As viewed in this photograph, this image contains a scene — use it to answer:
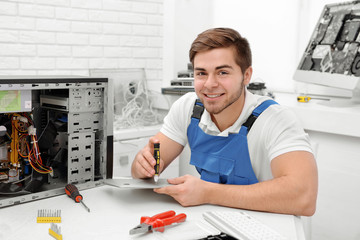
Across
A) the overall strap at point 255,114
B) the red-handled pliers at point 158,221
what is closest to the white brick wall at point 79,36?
the overall strap at point 255,114

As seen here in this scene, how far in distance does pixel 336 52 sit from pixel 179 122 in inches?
43.0

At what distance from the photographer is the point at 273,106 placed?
1.36 meters

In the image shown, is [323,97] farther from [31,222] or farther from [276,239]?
[31,222]

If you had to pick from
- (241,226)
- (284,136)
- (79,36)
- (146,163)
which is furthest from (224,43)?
(79,36)

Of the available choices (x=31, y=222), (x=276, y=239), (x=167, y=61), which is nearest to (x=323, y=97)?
(x=167, y=61)

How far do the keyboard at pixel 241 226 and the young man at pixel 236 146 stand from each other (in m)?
0.12

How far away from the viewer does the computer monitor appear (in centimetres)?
200

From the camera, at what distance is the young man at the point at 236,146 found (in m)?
1.16

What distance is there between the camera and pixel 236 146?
1346 mm

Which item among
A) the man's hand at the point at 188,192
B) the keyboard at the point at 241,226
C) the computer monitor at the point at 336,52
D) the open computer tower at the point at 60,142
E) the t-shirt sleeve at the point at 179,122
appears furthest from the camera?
the computer monitor at the point at 336,52

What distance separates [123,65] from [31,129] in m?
1.66

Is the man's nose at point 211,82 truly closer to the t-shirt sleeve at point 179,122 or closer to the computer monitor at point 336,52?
the t-shirt sleeve at point 179,122

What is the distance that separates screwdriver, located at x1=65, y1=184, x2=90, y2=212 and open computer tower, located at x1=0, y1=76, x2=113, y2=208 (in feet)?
0.12

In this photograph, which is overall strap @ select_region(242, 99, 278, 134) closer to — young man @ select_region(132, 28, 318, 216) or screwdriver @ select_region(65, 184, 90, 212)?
young man @ select_region(132, 28, 318, 216)
